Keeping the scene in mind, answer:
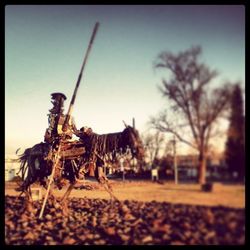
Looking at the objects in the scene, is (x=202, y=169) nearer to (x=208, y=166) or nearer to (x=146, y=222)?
(x=208, y=166)

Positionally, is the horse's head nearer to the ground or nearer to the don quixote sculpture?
the don quixote sculpture

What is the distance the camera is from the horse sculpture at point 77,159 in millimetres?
8797

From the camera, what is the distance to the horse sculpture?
8.80 meters

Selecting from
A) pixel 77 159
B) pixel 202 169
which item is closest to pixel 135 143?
pixel 202 169

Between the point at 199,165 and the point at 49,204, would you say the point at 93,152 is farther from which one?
the point at 199,165

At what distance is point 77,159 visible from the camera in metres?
9.74

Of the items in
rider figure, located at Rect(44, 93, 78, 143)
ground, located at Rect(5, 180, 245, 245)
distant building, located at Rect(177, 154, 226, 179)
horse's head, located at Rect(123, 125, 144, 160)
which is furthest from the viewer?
rider figure, located at Rect(44, 93, 78, 143)

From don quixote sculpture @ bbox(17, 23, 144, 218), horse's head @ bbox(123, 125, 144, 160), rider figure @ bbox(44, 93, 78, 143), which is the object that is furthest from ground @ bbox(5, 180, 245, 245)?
rider figure @ bbox(44, 93, 78, 143)

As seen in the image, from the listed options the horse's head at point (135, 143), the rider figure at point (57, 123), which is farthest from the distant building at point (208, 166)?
the rider figure at point (57, 123)

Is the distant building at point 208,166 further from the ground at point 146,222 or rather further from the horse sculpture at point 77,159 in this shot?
the horse sculpture at point 77,159

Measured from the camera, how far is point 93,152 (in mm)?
9219

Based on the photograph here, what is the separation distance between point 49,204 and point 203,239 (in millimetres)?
6155

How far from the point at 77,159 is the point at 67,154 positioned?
1.36 feet
